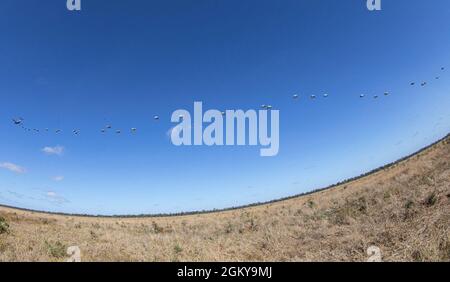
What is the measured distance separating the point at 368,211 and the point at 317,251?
701 centimetres

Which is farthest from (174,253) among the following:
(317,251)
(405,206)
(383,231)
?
(405,206)

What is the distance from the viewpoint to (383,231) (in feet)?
41.8

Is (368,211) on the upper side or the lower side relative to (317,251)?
upper

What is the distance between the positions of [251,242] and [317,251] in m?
2.92

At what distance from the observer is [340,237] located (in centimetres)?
1334

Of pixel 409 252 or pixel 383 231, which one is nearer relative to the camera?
pixel 409 252

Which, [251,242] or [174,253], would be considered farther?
[251,242]

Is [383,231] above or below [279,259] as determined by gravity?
above
